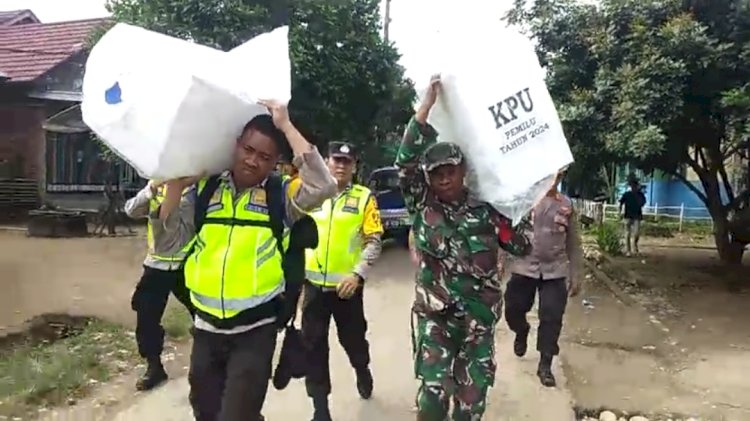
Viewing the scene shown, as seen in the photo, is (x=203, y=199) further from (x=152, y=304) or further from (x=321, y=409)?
(x=152, y=304)

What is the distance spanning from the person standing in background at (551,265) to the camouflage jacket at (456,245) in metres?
1.99

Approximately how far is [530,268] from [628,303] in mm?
5325

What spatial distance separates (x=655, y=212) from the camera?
28922mm

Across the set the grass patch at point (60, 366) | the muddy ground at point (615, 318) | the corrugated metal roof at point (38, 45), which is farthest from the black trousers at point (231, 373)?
the corrugated metal roof at point (38, 45)

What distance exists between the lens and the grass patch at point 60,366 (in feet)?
18.0

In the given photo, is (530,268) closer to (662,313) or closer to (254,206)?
(254,206)

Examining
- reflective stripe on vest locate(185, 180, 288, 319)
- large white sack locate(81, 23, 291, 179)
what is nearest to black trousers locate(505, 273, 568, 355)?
reflective stripe on vest locate(185, 180, 288, 319)

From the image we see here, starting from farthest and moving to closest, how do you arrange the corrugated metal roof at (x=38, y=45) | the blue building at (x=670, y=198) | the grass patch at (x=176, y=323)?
the blue building at (x=670, y=198) < the corrugated metal roof at (x=38, y=45) < the grass patch at (x=176, y=323)

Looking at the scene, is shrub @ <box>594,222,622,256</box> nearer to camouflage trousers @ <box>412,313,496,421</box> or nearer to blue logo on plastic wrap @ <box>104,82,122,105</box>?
camouflage trousers @ <box>412,313,496,421</box>

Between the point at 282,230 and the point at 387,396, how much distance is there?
2.85 m

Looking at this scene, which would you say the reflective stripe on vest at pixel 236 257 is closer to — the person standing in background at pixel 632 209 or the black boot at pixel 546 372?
the black boot at pixel 546 372

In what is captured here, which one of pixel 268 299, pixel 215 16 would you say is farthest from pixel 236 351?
pixel 215 16

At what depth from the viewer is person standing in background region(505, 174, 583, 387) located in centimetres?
595

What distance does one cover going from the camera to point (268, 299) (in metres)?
3.22
